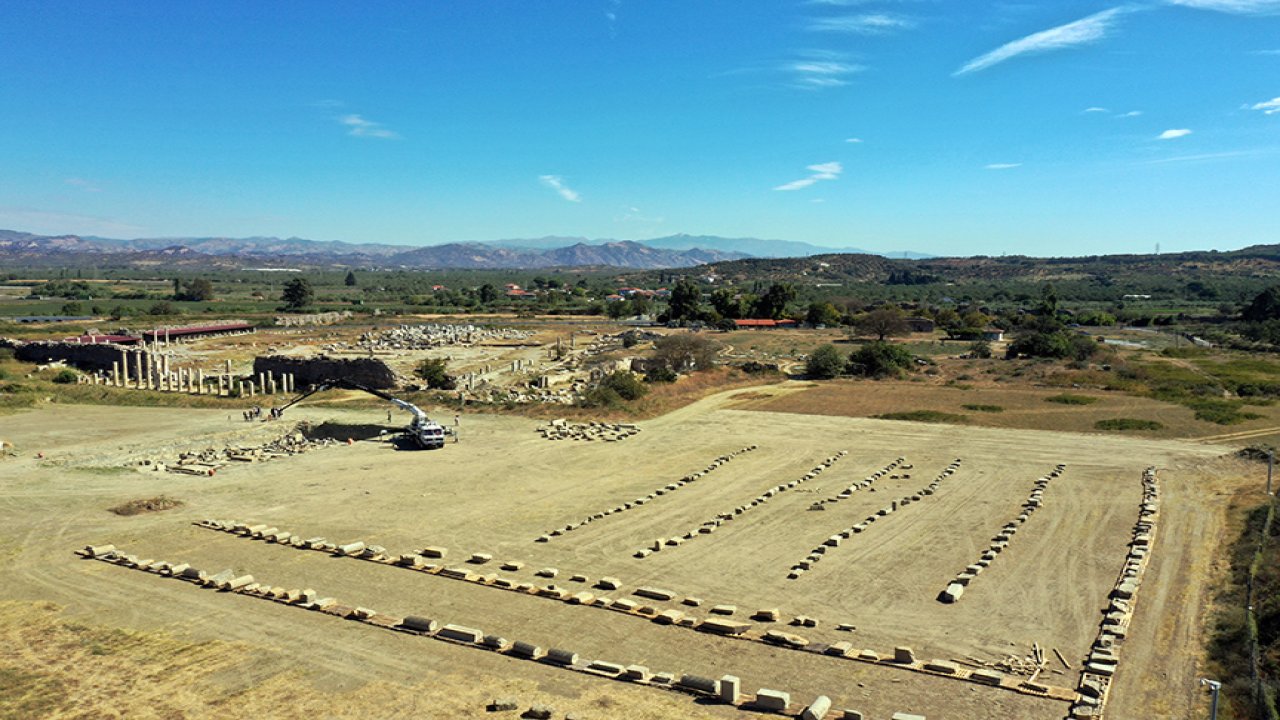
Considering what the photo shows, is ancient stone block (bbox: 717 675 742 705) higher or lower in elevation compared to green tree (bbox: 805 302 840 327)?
lower

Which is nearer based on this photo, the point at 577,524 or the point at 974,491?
the point at 577,524

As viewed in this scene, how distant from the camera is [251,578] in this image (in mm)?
18594

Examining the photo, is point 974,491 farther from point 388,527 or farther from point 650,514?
point 388,527

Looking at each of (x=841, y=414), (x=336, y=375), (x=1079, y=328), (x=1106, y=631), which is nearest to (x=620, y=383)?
(x=841, y=414)

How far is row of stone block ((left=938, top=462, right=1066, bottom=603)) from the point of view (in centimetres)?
1817

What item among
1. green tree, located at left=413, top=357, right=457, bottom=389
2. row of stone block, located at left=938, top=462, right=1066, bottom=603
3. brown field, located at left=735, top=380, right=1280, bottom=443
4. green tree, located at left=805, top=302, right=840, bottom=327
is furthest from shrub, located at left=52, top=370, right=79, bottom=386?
green tree, located at left=805, top=302, right=840, bottom=327

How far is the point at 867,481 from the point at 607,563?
12427 millimetres

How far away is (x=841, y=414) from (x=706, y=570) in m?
24.8

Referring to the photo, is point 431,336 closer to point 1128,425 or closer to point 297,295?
point 297,295

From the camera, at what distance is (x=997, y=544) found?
2170cm

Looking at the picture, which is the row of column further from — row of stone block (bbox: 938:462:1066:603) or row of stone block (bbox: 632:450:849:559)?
row of stone block (bbox: 938:462:1066:603)

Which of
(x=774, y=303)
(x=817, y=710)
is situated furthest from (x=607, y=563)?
(x=774, y=303)

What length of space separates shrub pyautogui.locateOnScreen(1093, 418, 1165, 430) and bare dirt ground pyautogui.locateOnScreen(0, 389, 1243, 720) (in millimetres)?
2183

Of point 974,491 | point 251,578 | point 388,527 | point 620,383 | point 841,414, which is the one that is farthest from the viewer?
point 620,383
